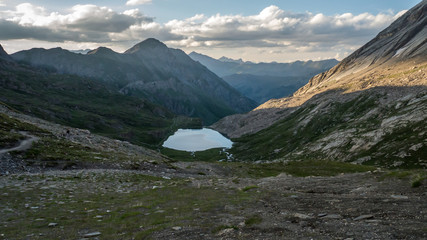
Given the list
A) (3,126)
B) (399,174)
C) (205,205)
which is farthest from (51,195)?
(3,126)

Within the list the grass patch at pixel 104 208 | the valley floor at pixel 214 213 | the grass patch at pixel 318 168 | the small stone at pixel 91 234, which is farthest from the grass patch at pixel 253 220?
the grass patch at pixel 318 168

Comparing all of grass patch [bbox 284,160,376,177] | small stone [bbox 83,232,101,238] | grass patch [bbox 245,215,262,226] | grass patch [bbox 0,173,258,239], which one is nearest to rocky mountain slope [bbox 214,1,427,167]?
grass patch [bbox 284,160,376,177]

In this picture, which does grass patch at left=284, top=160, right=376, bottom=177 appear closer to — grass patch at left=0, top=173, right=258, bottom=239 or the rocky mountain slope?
the rocky mountain slope

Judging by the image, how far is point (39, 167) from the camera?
43344mm

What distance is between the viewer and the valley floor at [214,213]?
1338cm

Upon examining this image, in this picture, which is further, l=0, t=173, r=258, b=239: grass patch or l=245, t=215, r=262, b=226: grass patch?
l=0, t=173, r=258, b=239: grass patch

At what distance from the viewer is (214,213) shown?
1919 cm

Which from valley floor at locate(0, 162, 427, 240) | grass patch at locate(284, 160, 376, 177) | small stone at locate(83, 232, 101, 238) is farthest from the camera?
grass patch at locate(284, 160, 376, 177)

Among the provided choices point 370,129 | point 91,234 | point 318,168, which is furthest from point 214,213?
point 370,129

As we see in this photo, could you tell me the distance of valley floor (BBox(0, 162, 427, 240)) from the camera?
13383 mm

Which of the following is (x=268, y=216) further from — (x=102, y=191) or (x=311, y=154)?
(x=311, y=154)

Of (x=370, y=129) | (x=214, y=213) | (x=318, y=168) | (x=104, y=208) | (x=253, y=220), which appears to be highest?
(x=253, y=220)

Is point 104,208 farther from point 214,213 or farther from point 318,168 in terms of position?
point 318,168

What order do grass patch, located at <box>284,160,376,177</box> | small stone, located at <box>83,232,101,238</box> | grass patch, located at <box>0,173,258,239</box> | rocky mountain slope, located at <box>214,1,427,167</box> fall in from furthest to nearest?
rocky mountain slope, located at <box>214,1,427,167</box> < grass patch, located at <box>284,160,376,177</box> < grass patch, located at <box>0,173,258,239</box> < small stone, located at <box>83,232,101,238</box>
